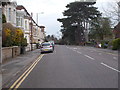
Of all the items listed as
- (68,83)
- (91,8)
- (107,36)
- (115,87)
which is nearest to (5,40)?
(68,83)

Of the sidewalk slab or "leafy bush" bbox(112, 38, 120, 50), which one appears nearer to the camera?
the sidewalk slab

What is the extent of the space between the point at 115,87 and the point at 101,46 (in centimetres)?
5056

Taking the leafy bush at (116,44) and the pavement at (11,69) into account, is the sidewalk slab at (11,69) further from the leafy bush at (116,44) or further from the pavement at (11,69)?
the leafy bush at (116,44)

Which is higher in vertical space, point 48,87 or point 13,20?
point 13,20

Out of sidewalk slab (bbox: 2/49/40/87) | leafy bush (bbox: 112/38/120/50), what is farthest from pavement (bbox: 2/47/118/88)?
leafy bush (bbox: 112/38/120/50)

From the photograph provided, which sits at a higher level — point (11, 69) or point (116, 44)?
point (116, 44)

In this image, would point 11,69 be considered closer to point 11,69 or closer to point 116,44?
point 11,69

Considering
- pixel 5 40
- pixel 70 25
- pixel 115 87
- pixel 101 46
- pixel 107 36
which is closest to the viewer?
pixel 115 87

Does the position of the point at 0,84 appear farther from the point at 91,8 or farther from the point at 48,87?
the point at 91,8

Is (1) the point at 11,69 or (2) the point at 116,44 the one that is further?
(2) the point at 116,44

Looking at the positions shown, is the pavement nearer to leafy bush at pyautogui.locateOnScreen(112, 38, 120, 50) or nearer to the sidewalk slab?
the sidewalk slab

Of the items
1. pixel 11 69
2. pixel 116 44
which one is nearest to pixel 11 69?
pixel 11 69

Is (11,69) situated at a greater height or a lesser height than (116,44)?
lesser

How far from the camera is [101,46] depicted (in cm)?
5778
